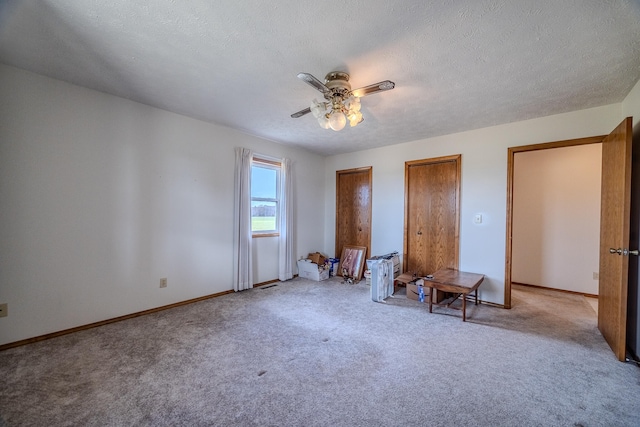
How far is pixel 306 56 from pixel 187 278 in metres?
3.03

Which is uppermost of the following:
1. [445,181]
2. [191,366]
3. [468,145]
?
[468,145]

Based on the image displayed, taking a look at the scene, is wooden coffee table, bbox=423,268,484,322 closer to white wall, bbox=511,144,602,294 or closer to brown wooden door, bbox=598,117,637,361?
brown wooden door, bbox=598,117,637,361

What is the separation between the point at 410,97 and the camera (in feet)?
8.87

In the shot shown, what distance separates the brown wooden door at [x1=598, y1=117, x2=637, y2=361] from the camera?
2.12 m

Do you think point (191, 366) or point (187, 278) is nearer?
point (191, 366)

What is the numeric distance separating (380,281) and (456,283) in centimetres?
97

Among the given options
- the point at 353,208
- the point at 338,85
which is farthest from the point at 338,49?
the point at 353,208

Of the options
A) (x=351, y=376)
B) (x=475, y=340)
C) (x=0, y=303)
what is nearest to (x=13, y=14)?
(x=0, y=303)

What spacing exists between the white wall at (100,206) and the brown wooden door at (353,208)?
89.6 inches

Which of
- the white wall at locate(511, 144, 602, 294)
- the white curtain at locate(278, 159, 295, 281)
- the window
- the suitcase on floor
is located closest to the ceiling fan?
the suitcase on floor

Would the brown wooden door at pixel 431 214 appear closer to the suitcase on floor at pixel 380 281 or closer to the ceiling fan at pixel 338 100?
the suitcase on floor at pixel 380 281

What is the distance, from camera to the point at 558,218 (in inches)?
163

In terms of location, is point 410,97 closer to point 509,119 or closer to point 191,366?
point 509,119

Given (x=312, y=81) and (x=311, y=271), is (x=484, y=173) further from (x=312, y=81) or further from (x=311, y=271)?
(x=311, y=271)
